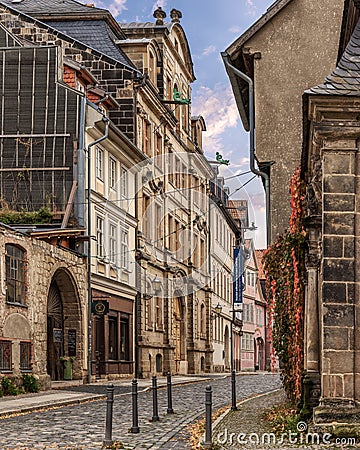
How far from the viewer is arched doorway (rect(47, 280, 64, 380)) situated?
1276 inches

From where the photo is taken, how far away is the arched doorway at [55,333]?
106 ft

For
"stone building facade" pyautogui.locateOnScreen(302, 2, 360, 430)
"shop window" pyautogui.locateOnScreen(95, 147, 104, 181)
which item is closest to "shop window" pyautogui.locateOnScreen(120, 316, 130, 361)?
"shop window" pyautogui.locateOnScreen(95, 147, 104, 181)

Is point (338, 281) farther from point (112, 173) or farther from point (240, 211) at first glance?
point (240, 211)

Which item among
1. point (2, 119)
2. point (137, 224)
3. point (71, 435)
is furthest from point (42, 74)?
point (71, 435)

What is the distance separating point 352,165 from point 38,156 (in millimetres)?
23239

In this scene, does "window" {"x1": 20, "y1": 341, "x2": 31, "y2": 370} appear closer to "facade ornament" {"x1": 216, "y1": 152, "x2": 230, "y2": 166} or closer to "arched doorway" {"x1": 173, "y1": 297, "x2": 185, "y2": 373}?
"facade ornament" {"x1": 216, "y1": 152, "x2": 230, "y2": 166}

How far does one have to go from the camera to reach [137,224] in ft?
141

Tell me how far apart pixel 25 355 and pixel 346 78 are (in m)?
16.9

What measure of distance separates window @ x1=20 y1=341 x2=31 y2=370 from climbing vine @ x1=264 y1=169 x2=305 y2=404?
29.8 feet

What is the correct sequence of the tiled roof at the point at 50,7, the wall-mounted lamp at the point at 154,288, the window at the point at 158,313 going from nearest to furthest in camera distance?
the tiled roof at the point at 50,7, the wall-mounted lamp at the point at 154,288, the window at the point at 158,313

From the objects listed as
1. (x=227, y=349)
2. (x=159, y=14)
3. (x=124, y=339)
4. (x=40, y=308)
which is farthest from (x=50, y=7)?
(x=227, y=349)

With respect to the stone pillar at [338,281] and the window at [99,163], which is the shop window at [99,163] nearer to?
the window at [99,163]

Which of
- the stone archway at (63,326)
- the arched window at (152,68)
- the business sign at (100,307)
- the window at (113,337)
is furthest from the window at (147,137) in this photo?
the stone archway at (63,326)

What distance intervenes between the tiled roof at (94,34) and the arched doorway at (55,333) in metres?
14.1
